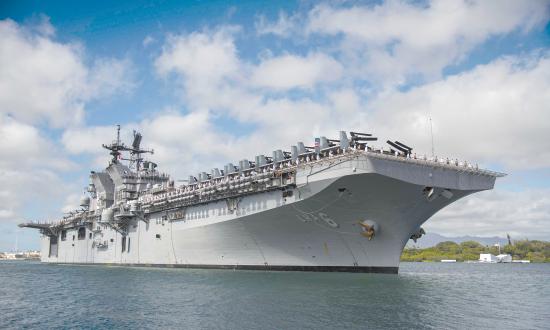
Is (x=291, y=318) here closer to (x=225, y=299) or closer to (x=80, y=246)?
(x=225, y=299)

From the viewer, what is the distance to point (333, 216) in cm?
2270

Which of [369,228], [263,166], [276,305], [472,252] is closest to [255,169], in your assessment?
[263,166]

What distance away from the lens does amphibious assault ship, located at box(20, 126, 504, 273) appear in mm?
21000

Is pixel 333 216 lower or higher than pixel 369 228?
higher

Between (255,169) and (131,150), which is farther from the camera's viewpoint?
(131,150)

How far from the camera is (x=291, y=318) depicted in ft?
43.6

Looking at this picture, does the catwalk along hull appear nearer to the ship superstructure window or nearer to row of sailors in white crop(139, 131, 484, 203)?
row of sailors in white crop(139, 131, 484, 203)

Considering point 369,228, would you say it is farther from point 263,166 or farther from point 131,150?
point 131,150

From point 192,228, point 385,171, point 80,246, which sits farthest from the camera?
point 80,246

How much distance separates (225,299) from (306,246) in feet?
27.4

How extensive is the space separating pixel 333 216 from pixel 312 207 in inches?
42.6

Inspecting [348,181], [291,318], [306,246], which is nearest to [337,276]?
[306,246]

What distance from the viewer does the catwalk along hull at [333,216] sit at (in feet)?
68.2

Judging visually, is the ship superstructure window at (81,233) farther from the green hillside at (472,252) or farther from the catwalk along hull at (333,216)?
the green hillside at (472,252)
